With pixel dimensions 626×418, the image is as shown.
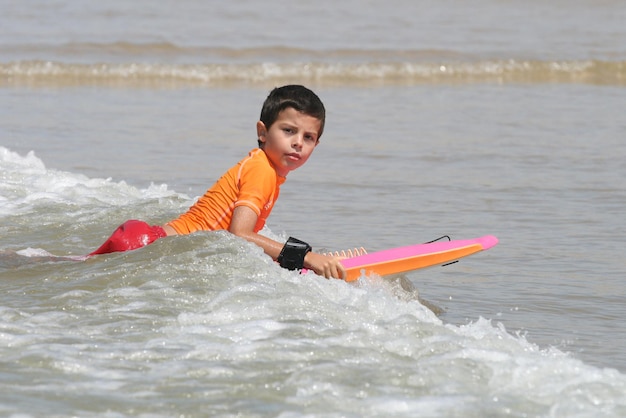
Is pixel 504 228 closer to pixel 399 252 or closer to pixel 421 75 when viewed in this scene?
pixel 399 252

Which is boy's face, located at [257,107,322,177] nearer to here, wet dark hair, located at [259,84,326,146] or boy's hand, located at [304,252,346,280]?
wet dark hair, located at [259,84,326,146]

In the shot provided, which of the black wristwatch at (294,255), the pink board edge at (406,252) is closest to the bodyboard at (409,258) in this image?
the pink board edge at (406,252)

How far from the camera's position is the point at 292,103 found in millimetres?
5570

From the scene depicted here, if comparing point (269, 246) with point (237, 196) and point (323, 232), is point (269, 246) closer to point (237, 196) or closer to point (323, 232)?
point (237, 196)

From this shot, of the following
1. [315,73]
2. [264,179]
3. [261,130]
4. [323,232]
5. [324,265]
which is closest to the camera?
[324,265]

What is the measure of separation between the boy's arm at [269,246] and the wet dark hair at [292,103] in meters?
0.48

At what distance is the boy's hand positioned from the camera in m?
5.37

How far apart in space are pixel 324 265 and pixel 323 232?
187 cm

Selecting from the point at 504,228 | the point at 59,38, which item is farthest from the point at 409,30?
the point at 504,228

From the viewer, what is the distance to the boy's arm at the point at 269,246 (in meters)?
5.37

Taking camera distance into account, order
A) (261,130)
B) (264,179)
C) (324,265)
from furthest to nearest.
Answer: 1. (261,130)
2. (264,179)
3. (324,265)

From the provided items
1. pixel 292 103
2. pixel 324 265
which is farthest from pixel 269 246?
pixel 292 103

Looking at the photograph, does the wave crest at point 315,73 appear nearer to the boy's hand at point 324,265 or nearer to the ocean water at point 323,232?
the ocean water at point 323,232

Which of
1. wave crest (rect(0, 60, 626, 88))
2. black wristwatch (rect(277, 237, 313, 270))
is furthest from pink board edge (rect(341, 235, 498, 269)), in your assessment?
wave crest (rect(0, 60, 626, 88))
